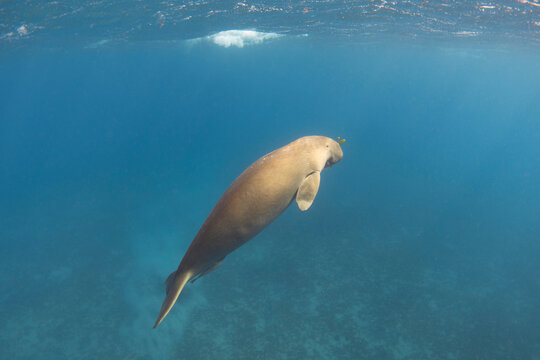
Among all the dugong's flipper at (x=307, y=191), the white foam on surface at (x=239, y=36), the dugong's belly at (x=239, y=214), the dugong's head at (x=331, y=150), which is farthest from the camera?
the white foam on surface at (x=239, y=36)

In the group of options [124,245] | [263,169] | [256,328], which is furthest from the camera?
[124,245]

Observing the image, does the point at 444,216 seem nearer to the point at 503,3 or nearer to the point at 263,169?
the point at 503,3

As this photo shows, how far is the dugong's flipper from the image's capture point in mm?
2725

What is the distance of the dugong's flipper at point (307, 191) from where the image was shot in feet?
8.94

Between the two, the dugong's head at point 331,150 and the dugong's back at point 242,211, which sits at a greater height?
the dugong's back at point 242,211

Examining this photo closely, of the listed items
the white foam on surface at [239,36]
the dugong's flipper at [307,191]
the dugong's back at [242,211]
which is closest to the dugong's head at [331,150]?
the dugong's flipper at [307,191]

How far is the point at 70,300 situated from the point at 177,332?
5624mm

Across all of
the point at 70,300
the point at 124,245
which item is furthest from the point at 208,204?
the point at 70,300

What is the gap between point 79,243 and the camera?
17.4m

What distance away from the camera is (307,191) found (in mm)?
2881

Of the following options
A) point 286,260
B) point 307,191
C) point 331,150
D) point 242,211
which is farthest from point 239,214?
point 286,260

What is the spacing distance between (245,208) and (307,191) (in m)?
0.80

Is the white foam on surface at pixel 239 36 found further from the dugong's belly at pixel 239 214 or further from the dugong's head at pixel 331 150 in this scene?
the dugong's belly at pixel 239 214

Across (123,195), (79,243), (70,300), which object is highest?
(70,300)
